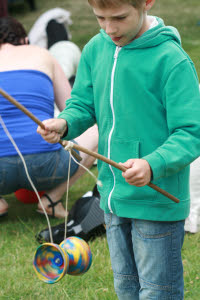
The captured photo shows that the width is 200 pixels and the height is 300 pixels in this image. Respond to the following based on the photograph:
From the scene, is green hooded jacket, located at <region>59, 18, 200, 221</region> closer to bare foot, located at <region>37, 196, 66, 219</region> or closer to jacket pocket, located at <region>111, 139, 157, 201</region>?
jacket pocket, located at <region>111, 139, 157, 201</region>

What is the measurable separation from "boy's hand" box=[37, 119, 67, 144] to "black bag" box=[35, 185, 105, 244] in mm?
1221

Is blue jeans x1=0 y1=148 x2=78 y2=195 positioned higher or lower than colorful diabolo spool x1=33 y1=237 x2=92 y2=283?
lower

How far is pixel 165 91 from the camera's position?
154 cm

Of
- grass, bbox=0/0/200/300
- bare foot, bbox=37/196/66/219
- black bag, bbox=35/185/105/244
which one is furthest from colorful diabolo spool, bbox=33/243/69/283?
bare foot, bbox=37/196/66/219

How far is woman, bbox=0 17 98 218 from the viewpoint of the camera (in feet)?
9.69

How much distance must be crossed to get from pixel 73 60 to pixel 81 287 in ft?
7.94

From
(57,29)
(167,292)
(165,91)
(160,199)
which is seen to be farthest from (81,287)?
(57,29)

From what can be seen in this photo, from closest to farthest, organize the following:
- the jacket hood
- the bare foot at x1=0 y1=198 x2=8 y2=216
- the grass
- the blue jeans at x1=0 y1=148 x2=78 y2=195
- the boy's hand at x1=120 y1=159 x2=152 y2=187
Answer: the boy's hand at x1=120 y1=159 x2=152 y2=187, the jacket hood, the grass, the blue jeans at x1=0 y1=148 x2=78 y2=195, the bare foot at x1=0 y1=198 x2=8 y2=216

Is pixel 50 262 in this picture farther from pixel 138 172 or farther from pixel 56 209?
pixel 56 209

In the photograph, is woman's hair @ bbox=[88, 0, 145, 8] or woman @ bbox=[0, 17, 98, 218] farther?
woman @ bbox=[0, 17, 98, 218]

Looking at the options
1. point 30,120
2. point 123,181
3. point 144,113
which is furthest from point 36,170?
point 144,113

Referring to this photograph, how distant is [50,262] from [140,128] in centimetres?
54

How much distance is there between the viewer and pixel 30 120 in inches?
117

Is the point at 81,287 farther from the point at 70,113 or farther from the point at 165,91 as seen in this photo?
the point at 165,91
